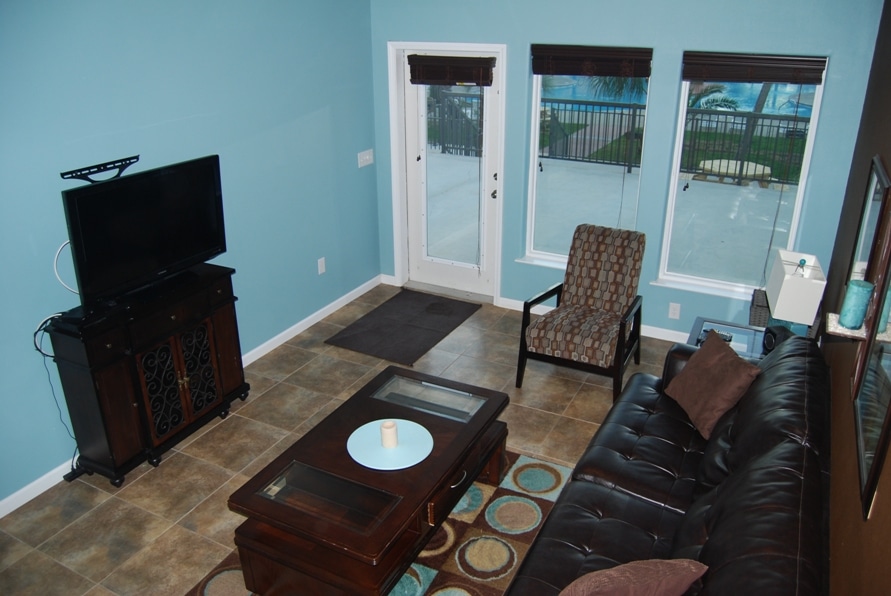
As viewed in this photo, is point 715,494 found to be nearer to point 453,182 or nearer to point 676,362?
point 676,362

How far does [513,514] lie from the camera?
3.49 metres

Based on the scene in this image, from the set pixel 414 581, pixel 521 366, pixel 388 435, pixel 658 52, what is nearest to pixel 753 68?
pixel 658 52

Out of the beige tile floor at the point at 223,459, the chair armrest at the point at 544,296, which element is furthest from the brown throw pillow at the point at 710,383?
the chair armrest at the point at 544,296

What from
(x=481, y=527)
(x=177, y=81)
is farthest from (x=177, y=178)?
(x=481, y=527)

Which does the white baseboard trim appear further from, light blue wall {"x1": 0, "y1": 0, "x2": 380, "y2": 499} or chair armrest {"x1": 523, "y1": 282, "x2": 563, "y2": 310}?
chair armrest {"x1": 523, "y1": 282, "x2": 563, "y2": 310}

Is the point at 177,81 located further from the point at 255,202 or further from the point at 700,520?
the point at 700,520

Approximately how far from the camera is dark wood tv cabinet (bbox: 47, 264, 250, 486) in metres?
3.49

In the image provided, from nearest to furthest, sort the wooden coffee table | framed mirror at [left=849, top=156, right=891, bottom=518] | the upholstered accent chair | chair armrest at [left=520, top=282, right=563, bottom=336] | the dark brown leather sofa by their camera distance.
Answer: framed mirror at [left=849, top=156, right=891, bottom=518]
the dark brown leather sofa
the wooden coffee table
the upholstered accent chair
chair armrest at [left=520, top=282, right=563, bottom=336]

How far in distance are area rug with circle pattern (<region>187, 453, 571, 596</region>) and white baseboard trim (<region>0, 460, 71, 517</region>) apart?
4.07 ft

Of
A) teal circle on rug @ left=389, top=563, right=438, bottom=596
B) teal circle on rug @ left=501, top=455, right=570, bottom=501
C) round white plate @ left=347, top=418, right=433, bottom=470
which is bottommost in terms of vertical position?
teal circle on rug @ left=389, top=563, right=438, bottom=596

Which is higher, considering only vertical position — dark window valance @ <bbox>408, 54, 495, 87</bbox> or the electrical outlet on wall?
dark window valance @ <bbox>408, 54, 495, 87</bbox>

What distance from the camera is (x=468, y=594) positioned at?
9.88 feet

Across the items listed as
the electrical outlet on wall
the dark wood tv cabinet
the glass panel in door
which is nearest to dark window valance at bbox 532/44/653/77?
the glass panel in door

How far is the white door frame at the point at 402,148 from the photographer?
5348 mm
